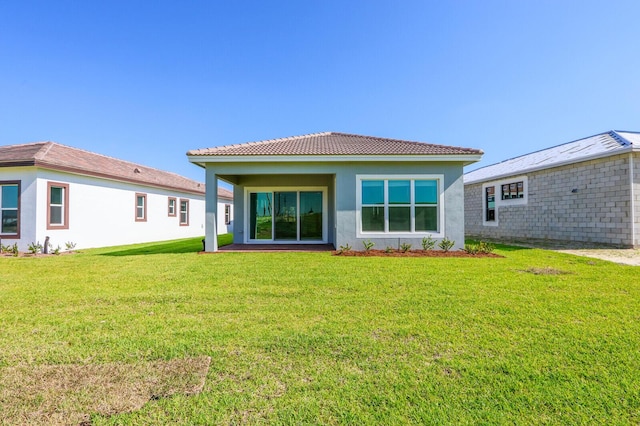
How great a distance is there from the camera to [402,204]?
10586 mm

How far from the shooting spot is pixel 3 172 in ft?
36.8

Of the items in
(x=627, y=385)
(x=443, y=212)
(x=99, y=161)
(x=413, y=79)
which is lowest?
(x=627, y=385)

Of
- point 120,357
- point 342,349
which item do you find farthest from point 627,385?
point 120,357

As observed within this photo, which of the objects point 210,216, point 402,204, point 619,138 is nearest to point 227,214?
point 210,216

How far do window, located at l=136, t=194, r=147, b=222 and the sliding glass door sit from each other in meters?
6.77

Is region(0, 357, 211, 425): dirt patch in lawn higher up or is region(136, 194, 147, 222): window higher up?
region(136, 194, 147, 222): window

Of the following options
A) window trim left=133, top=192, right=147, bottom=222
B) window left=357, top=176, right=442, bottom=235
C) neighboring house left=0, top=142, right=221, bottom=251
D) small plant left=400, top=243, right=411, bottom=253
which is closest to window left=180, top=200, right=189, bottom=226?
neighboring house left=0, top=142, right=221, bottom=251

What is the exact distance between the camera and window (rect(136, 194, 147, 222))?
606 inches

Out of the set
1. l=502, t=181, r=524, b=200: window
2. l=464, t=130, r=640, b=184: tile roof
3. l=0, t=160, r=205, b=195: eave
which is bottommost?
l=502, t=181, r=524, b=200: window

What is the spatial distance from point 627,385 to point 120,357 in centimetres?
485

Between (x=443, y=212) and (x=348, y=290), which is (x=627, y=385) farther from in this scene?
(x=443, y=212)

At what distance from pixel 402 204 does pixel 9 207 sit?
596 inches

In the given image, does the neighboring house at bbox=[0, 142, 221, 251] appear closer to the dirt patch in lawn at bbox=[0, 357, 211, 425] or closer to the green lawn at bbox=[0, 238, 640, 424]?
the green lawn at bbox=[0, 238, 640, 424]

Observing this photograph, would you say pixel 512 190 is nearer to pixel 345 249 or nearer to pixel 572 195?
pixel 572 195
